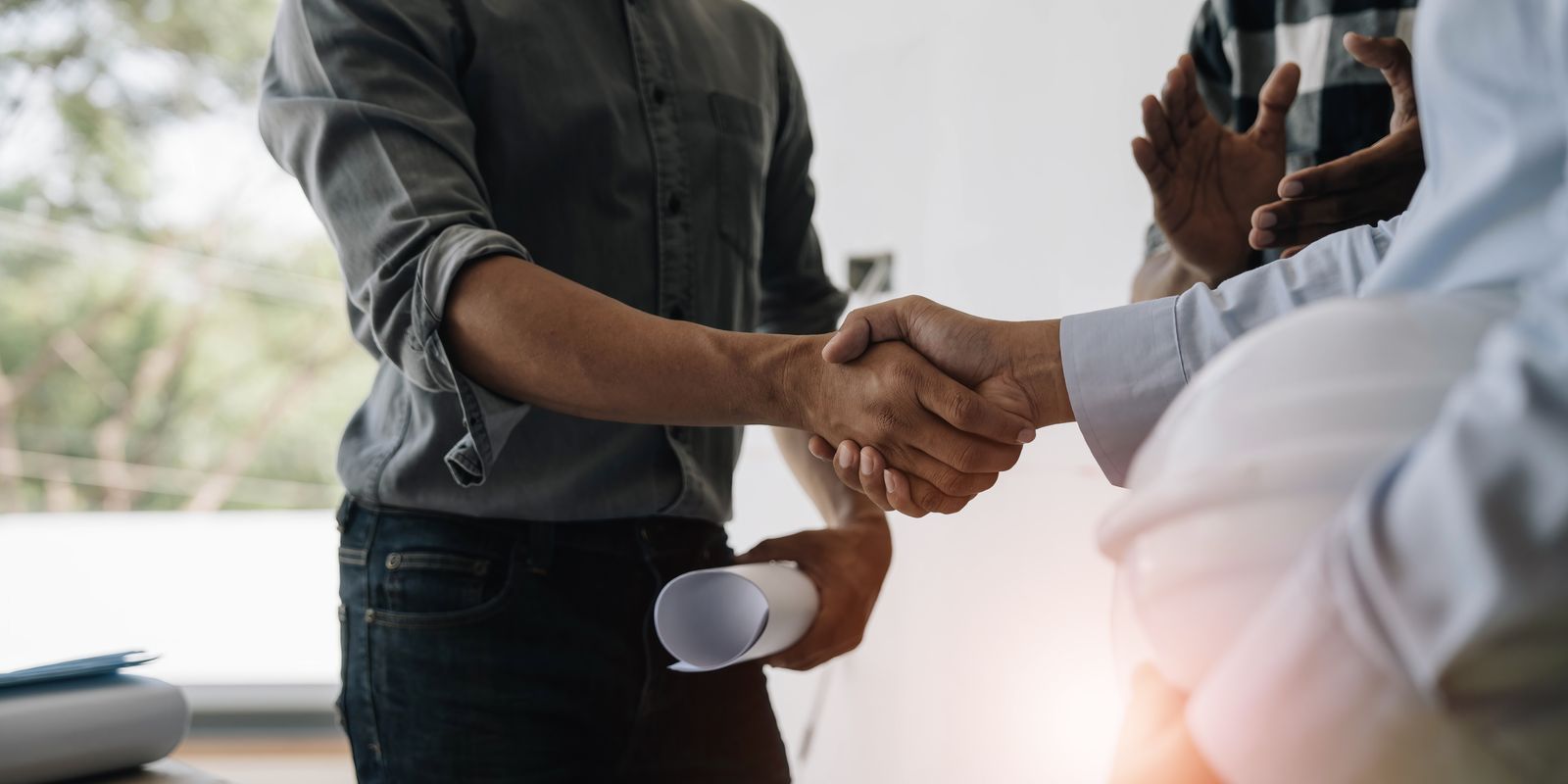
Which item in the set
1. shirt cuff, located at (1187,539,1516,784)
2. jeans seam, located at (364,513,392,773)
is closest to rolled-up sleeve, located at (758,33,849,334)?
jeans seam, located at (364,513,392,773)

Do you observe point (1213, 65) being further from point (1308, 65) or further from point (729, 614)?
point (729, 614)

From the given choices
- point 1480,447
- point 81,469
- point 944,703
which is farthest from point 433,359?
point 81,469

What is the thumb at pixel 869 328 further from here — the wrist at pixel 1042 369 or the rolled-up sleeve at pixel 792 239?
the rolled-up sleeve at pixel 792 239

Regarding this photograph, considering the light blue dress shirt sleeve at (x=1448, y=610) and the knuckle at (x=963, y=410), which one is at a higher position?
the light blue dress shirt sleeve at (x=1448, y=610)

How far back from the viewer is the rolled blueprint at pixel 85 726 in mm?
1071

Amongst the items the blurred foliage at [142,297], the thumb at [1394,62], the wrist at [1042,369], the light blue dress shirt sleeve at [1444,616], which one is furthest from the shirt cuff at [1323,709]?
the blurred foliage at [142,297]

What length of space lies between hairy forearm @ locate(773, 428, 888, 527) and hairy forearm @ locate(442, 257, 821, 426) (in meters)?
0.33

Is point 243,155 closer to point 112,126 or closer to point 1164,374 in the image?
point 112,126

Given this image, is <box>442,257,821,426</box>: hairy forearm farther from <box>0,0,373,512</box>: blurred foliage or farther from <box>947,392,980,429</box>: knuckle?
A: <box>0,0,373,512</box>: blurred foliage

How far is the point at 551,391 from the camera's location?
3.40ft

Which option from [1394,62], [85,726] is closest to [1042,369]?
[1394,62]

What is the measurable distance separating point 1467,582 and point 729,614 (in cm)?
81

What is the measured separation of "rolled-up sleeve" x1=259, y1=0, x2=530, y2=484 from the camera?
102cm

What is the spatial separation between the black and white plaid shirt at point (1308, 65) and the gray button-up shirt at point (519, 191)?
2.13ft
